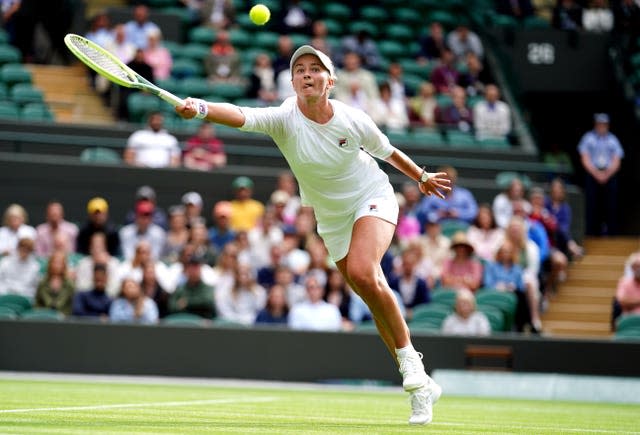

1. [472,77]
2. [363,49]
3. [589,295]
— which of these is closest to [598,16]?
[472,77]

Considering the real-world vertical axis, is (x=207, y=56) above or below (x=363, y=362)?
above

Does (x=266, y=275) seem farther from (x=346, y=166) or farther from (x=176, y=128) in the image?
(x=346, y=166)

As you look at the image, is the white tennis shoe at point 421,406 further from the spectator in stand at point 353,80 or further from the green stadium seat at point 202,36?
the green stadium seat at point 202,36

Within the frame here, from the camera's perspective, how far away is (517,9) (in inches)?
944

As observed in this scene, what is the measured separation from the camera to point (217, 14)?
69.2 ft

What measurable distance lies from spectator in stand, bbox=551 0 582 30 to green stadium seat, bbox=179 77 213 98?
25.0 feet

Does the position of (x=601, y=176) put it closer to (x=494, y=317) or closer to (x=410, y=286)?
(x=494, y=317)

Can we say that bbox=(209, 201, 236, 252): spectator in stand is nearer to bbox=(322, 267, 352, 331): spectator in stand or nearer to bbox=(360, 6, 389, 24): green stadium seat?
bbox=(322, 267, 352, 331): spectator in stand

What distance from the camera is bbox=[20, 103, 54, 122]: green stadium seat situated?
1802 cm

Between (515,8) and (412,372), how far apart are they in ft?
56.4

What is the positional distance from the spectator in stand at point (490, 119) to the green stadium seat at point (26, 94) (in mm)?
6452

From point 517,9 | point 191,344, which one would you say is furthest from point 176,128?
point 517,9

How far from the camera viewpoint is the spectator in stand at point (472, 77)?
21.3 metres

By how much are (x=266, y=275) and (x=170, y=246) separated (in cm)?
122
